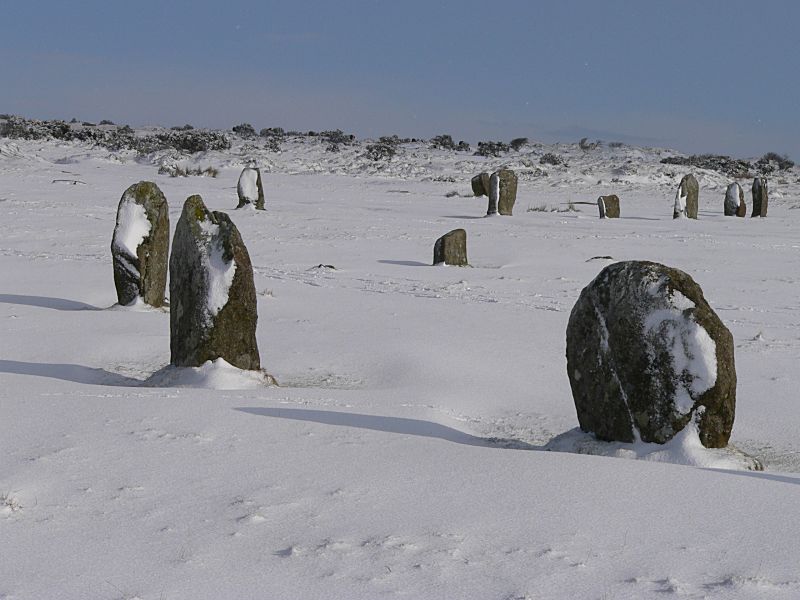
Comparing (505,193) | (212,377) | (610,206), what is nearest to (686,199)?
(610,206)

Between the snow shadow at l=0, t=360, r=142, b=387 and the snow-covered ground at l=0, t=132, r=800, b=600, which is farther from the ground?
the snow-covered ground at l=0, t=132, r=800, b=600

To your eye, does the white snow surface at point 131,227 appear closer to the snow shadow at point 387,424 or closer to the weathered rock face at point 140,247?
the weathered rock face at point 140,247

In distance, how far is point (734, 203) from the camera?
87.4 ft

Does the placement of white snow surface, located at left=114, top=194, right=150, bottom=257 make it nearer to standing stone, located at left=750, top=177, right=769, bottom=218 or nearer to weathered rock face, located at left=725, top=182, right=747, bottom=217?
weathered rock face, located at left=725, top=182, right=747, bottom=217

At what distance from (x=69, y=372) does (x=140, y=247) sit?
3.37 metres

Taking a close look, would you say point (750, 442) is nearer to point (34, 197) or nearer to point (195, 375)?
point (195, 375)

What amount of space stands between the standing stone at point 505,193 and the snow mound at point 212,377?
17189 millimetres

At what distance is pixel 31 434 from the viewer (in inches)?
207

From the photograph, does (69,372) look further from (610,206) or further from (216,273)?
(610,206)

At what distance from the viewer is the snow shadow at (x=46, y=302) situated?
11.0 metres

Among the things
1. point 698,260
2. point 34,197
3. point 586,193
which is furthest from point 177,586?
point 586,193

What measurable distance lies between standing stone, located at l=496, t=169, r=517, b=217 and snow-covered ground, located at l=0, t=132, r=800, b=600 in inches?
366

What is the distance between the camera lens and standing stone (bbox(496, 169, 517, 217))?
949 inches

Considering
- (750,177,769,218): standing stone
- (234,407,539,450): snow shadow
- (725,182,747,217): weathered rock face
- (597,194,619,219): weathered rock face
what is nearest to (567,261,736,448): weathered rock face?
(234,407,539,450): snow shadow
